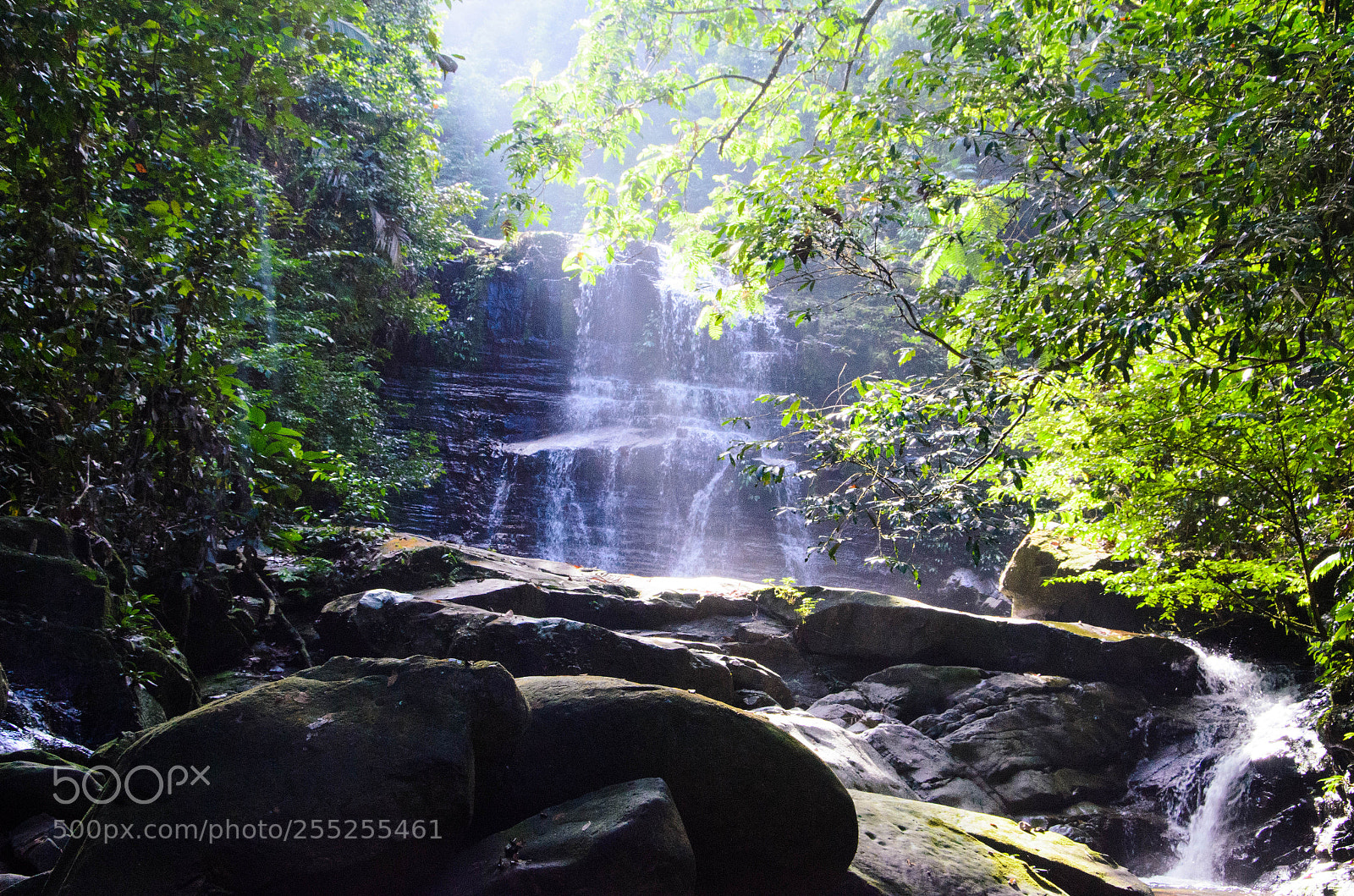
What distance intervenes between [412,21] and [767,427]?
12197 mm

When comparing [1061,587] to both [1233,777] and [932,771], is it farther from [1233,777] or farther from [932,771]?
[932,771]

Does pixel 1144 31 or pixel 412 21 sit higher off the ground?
pixel 412 21

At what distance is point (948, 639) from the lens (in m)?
8.47

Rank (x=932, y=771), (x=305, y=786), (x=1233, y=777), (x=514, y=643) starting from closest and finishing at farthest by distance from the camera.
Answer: (x=305, y=786) → (x=514, y=643) → (x=932, y=771) → (x=1233, y=777)

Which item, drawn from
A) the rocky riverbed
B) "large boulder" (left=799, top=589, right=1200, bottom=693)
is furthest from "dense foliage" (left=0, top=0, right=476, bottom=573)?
"large boulder" (left=799, top=589, right=1200, bottom=693)

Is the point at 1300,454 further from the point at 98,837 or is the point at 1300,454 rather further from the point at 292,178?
the point at 292,178

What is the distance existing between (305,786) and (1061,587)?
10.7 meters

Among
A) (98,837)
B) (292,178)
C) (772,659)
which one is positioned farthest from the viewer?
(292,178)

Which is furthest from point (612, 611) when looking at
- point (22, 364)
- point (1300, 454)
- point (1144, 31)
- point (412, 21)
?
point (412, 21)

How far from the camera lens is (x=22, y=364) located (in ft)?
11.2

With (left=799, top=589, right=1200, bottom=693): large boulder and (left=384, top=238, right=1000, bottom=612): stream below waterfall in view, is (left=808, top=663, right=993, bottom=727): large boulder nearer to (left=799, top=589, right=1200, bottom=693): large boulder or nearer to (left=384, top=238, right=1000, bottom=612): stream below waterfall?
(left=799, top=589, right=1200, bottom=693): large boulder

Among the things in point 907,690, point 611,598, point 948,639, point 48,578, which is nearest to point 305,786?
point 48,578

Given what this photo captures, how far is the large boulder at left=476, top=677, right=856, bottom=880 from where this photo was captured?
271 cm

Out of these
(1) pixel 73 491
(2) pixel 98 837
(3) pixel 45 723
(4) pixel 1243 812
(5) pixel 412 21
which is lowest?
(4) pixel 1243 812
